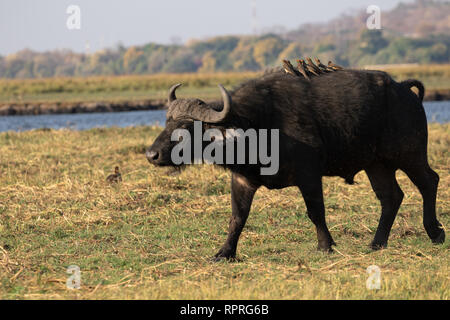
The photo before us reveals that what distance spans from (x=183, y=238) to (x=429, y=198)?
230 cm

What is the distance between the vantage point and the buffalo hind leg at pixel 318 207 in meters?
5.97

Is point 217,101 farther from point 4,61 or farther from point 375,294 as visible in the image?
point 4,61

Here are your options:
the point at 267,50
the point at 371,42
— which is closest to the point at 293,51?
the point at 267,50

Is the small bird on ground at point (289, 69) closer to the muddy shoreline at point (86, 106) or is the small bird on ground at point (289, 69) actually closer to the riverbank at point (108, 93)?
the riverbank at point (108, 93)

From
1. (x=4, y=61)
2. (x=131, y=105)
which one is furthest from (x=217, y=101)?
(x=4, y=61)

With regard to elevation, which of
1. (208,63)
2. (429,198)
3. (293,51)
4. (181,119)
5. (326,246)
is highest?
(181,119)

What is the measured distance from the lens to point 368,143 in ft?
20.7

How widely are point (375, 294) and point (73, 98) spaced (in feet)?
92.8

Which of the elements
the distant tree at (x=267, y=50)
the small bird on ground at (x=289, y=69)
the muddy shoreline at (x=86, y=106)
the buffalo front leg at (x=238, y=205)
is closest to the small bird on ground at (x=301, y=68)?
the small bird on ground at (x=289, y=69)

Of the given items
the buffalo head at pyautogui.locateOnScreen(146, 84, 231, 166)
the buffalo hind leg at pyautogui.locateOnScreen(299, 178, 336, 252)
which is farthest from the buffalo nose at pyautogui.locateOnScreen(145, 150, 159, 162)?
the buffalo hind leg at pyautogui.locateOnScreen(299, 178, 336, 252)

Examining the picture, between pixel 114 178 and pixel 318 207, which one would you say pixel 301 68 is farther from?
pixel 114 178

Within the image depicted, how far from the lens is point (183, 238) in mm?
6758
